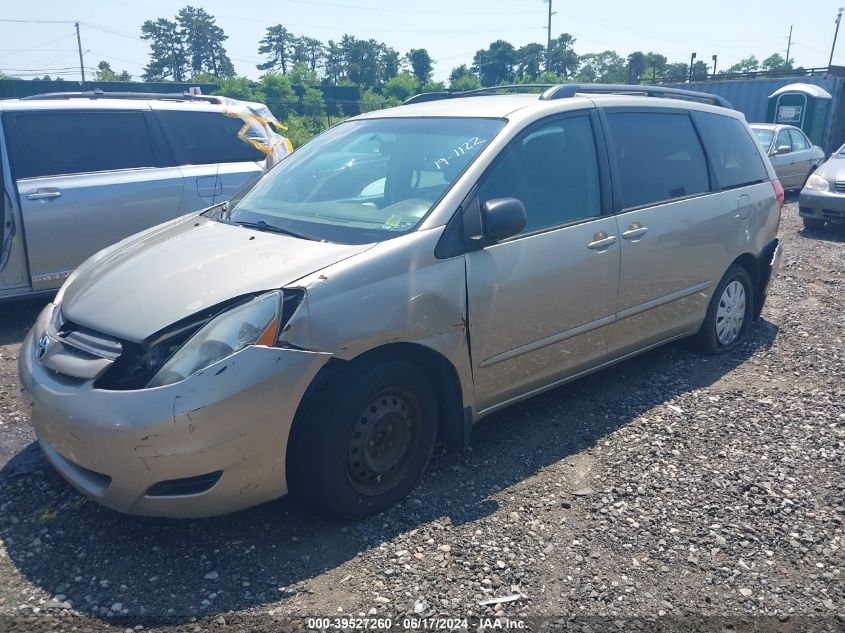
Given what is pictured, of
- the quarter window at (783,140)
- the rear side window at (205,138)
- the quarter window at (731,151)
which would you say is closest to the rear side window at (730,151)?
the quarter window at (731,151)

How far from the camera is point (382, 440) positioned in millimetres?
3295

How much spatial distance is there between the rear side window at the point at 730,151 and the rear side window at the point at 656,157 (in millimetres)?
A: 168

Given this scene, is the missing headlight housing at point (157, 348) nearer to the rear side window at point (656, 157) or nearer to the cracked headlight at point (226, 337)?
the cracked headlight at point (226, 337)

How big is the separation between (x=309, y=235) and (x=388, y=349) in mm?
705

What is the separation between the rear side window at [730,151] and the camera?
520 cm

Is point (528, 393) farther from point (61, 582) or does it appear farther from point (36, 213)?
point (36, 213)

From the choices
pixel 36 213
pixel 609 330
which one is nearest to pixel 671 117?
pixel 609 330

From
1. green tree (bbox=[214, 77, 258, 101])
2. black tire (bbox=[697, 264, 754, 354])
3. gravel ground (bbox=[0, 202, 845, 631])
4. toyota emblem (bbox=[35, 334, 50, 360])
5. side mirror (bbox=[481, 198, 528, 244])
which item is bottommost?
gravel ground (bbox=[0, 202, 845, 631])

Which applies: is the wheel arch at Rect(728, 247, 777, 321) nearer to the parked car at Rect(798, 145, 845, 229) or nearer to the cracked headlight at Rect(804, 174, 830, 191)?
the parked car at Rect(798, 145, 845, 229)

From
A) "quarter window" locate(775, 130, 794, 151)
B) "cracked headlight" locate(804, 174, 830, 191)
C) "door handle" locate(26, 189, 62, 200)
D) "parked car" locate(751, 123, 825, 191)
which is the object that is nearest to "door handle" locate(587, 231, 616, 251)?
"door handle" locate(26, 189, 62, 200)

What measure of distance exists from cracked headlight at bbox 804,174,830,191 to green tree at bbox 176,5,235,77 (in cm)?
7253

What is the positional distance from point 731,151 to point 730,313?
3.96 feet

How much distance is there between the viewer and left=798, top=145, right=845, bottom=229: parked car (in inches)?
412

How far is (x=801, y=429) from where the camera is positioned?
14.0ft
